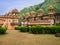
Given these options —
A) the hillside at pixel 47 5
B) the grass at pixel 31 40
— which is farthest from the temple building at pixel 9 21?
the grass at pixel 31 40

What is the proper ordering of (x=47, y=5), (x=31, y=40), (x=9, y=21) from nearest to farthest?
1. (x=31, y=40)
2. (x=9, y=21)
3. (x=47, y=5)

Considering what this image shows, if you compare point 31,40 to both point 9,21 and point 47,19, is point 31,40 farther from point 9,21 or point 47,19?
point 9,21

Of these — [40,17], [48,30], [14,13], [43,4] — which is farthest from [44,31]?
[43,4]

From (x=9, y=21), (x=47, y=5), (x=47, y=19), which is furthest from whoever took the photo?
(x=47, y=5)

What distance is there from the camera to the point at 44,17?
34312mm

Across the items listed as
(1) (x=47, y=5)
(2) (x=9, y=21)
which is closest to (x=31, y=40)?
(2) (x=9, y=21)

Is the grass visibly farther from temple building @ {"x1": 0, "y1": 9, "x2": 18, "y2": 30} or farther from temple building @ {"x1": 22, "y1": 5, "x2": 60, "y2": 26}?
temple building @ {"x1": 0, "y1": 9, "x2": 18, "y2": 30}

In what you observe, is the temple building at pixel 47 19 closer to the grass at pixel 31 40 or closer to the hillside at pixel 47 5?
the grass at pixel 31 40

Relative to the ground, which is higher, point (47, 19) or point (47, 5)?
point (47, 5)

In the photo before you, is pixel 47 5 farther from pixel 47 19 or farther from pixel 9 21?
pixel 47 19

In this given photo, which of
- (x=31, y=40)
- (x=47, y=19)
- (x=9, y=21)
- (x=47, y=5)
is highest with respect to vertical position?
(x=47, y=5)

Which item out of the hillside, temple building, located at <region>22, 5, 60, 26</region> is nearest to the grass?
temple building, located at <region>22, 5, 60, 26</region>

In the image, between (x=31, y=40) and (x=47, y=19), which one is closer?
(x=31, y=40)

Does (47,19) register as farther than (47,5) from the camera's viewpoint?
No
